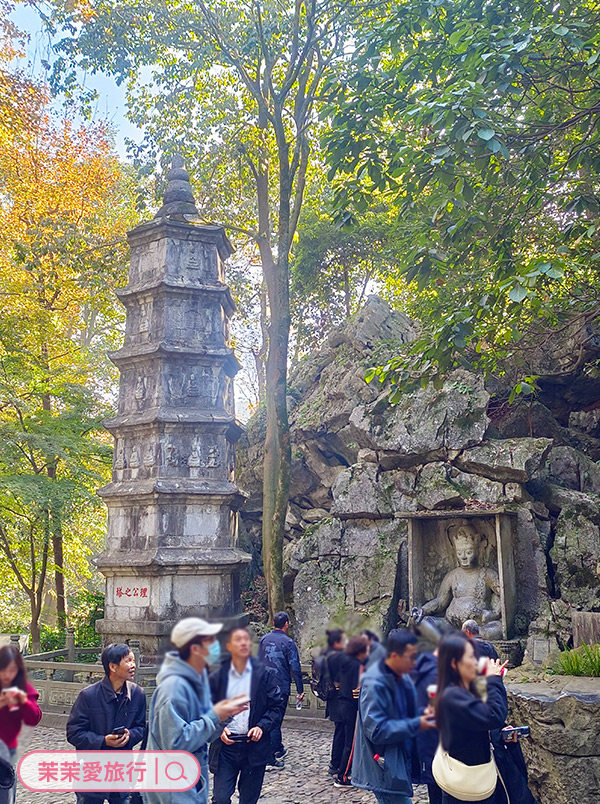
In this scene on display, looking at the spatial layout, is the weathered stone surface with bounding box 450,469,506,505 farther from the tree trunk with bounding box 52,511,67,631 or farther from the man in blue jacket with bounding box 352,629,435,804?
the man in blue jacket with bounding box 352,629,435,804

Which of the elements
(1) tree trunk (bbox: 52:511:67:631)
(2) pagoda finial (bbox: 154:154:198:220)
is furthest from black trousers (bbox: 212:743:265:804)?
(1) tree trunk (bbox: 52:511:67:631)

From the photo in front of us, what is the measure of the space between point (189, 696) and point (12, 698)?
1.99 ft

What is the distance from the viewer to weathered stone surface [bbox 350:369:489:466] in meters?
12.0

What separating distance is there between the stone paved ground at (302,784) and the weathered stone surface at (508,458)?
5154 millimetres

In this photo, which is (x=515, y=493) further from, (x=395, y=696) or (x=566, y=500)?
(x=395, y=696)

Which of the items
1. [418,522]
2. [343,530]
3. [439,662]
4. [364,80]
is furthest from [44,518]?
[439,662]

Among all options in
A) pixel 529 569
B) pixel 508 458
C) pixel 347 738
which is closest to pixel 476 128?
pixel 347 738

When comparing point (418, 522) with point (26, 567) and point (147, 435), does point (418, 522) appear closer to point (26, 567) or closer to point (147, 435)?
point (147, 435)

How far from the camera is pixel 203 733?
8.05ft

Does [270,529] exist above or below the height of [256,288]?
below

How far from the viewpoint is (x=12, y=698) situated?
6.70 feet

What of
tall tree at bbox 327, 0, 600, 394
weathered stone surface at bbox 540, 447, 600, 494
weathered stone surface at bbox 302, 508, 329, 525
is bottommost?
weathered stone surface at bbox 302, 508, 329, 525

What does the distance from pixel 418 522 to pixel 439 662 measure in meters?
9.26

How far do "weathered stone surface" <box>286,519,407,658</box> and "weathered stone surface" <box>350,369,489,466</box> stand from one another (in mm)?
1475
